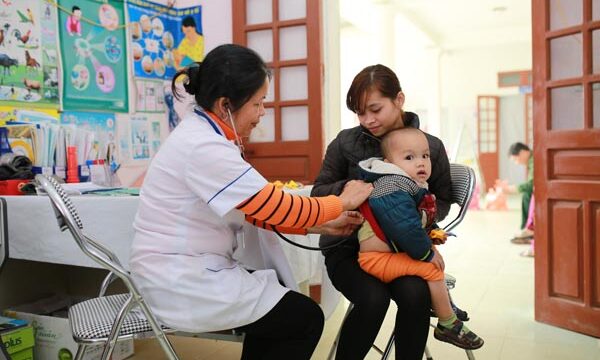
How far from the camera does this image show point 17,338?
7.20 feet

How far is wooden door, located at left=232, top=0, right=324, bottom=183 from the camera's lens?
11.4 feet

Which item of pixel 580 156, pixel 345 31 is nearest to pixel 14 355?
pixel 580 156

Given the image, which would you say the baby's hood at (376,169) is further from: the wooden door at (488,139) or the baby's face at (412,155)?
the wooden door at (488,139)

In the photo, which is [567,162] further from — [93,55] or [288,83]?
[93,55]

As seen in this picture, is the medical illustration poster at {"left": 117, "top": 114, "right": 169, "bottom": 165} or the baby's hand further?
the medical illustration poster at {"left": 117, "top": 114, "right": 169, "bottom": 165}

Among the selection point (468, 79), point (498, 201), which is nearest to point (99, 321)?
point (498, 201)

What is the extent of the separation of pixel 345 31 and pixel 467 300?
5.88 m

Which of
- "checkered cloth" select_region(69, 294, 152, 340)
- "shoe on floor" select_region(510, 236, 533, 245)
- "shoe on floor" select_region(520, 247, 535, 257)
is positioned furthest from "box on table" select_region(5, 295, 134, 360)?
"shoe on floor" select_region(510, 236, 533, 245)

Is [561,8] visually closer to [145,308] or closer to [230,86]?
[230,86]

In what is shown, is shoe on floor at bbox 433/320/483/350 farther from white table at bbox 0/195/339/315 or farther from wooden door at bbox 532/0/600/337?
wooden door at bbox 532/0/600/337

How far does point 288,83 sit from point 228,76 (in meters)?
2.25

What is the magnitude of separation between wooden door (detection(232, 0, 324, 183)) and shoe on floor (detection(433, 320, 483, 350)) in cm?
201

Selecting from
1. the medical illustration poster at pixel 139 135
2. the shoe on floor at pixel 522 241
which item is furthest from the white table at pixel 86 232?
the shoe on floor at pixel 522 241

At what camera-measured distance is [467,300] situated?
340 centimetres
